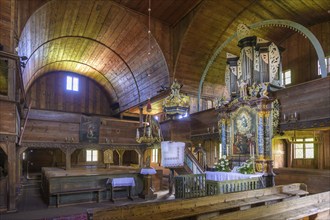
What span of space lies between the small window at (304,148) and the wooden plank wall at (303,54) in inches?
121

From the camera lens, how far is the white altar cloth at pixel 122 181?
36.7 feet

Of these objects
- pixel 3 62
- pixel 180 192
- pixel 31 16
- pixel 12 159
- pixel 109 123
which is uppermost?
pixel 31 16

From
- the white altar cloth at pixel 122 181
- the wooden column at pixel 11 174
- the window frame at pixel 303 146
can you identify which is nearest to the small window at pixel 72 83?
the white altar cloth at pixel 122 181

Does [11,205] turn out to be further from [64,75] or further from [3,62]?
[64,75]

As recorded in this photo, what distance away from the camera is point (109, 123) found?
16141mm

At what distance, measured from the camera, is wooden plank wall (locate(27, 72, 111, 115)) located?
63.6 ft

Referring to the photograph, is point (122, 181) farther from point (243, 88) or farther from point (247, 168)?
point (243, 88)

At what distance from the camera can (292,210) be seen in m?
4.58

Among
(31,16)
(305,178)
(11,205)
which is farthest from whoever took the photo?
(305,178)

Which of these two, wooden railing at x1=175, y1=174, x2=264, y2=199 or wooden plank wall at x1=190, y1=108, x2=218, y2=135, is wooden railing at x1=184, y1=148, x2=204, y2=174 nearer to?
wooden railing at x1=175, y1=174, x2=264, y2=199

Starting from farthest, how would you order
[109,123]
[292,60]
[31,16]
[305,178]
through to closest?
[109,123] → [292,60] → [305,178] → [31,16]

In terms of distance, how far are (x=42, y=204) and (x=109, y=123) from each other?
648cm

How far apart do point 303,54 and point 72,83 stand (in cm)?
1648

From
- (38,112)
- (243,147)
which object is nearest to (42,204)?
(38,112)
